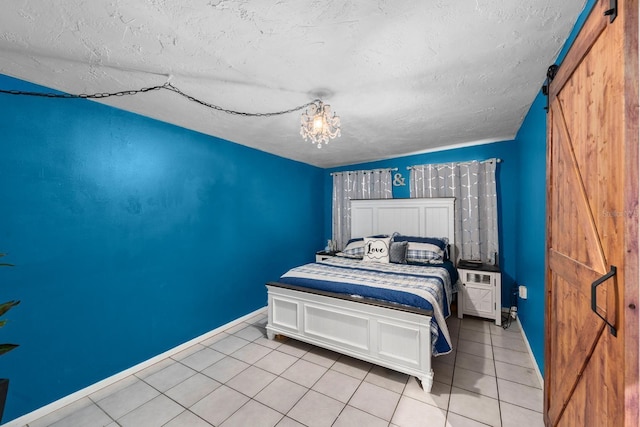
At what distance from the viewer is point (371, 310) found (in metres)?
2.26

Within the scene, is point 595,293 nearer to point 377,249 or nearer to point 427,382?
point 427,382

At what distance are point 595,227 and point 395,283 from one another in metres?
1.65

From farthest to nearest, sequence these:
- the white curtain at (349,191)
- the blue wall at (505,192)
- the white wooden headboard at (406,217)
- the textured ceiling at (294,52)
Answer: the white curtain at (349,191) < the white wooden headboard at (406,217) < the blue wall at (505,192) < the textured ceiling at (294,52)

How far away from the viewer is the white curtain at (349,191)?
4445mm

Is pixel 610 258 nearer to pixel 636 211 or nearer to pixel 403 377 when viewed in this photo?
pixel 636 211

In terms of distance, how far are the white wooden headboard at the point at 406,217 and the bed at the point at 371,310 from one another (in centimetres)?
79

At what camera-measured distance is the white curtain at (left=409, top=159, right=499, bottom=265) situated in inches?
138

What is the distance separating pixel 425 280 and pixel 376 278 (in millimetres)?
501

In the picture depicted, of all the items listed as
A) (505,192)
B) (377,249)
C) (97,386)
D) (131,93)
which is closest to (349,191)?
(377,249)

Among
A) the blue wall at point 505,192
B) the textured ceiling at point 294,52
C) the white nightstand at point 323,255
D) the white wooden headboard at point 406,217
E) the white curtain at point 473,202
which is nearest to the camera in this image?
the textured ceiling at point 294,52

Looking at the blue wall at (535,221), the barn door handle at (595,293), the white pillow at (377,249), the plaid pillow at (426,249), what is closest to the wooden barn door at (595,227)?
the barn door handle at (595,293)

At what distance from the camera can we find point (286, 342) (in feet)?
9.26

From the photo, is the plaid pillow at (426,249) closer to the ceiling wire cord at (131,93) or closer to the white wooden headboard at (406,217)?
the white wooden headboard at (406,217)

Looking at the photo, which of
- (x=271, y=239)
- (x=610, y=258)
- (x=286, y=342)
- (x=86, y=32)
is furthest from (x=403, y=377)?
(x=86, y=32)
